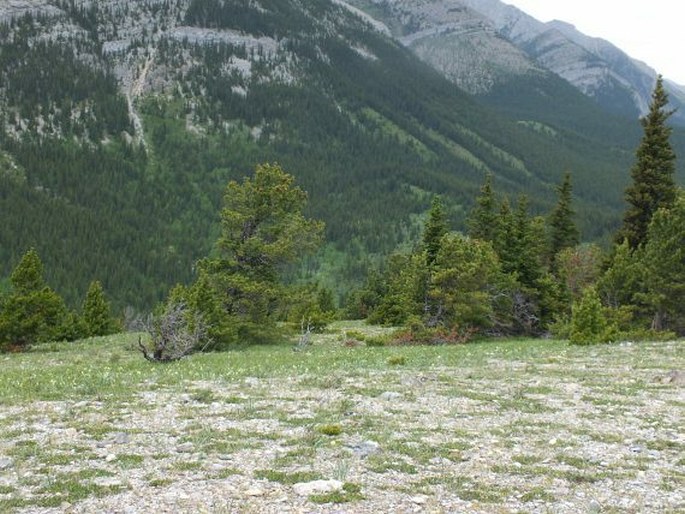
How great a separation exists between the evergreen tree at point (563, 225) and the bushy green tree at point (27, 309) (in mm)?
47203

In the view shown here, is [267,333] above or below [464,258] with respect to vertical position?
below

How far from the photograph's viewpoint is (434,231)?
45.0 m

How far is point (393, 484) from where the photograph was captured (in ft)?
29.7

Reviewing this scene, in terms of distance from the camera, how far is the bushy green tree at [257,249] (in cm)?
3519

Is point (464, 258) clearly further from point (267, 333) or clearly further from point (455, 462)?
point (455, 462)

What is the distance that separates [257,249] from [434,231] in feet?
52.0

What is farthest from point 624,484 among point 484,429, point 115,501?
point 115,501

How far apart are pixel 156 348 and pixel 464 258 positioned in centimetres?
2111

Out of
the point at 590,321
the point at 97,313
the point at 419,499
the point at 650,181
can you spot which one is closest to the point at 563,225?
the point at 650,181

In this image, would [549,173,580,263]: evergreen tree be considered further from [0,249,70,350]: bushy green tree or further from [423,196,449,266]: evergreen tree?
[0,249,70,350]: bushy green tree

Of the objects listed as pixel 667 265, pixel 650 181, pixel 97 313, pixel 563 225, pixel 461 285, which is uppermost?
pixel 650 181

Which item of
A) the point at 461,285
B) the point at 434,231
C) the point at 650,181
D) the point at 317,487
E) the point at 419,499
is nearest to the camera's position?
the point at 419,499

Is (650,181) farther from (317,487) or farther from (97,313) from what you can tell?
(97,313)

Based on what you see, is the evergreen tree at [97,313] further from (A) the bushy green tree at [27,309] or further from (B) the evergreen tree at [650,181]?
(B) the evergreen tree at [650,181]
